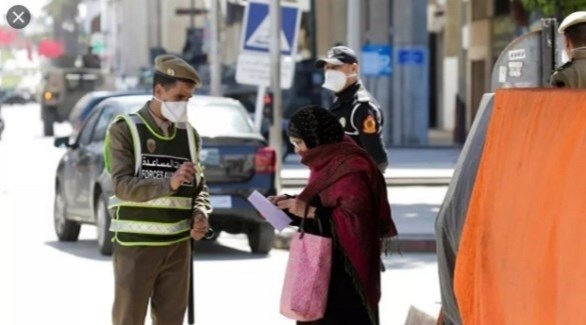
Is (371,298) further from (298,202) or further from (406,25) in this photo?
(406,25)

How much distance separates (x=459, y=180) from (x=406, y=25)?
40954 mm

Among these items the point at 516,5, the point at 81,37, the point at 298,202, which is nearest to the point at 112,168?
the point at 298,202

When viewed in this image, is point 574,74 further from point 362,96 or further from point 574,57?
point 362,96

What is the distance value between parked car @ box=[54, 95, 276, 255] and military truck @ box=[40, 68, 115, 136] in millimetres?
42680

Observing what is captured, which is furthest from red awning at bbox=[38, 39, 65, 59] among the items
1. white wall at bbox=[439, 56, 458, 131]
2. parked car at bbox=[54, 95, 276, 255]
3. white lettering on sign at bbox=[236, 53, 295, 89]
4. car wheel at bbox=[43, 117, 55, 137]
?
parked car at bbox=[54, 95, 276, 255]

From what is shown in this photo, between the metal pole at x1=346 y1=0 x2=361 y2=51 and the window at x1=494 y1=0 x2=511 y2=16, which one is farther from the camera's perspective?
the window at x1=494 y1=0 x2=511 y2=16

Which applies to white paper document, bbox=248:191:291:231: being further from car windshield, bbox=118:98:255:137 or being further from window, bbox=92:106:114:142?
window, bbox=92:106:114:142

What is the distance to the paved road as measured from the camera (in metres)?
13.5

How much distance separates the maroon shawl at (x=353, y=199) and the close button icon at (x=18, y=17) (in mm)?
14909

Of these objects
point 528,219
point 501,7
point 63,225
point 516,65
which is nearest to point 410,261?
point 63,225

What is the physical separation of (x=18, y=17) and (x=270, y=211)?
15.2 metres

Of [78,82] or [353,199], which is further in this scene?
[78,82]

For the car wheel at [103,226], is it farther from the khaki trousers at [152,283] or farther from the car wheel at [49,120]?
the car wheel at [49,120]

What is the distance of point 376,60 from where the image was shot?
1709 inches
